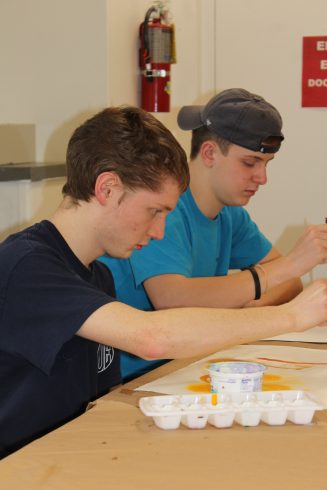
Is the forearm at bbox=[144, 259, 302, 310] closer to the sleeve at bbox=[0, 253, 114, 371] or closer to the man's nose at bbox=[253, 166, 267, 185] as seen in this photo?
the man's nose at bbox=[253, 166, 267, 185]

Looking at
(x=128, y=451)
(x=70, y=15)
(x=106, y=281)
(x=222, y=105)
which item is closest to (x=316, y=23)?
(x=70, y=15)

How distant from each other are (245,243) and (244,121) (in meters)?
0.49

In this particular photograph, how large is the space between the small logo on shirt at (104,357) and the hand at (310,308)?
38cm

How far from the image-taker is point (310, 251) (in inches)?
83.2

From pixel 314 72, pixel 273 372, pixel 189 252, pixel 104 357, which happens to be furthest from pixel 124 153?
pixel 314 72

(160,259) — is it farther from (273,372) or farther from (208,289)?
(273,372)

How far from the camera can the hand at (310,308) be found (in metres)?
1.52

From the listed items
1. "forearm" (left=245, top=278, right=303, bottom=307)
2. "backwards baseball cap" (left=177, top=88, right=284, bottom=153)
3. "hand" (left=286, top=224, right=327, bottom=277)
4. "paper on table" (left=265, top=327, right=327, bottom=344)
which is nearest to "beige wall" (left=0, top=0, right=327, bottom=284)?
"backwards baseball cap" (left=177, top=88, right=284, bottom=153)

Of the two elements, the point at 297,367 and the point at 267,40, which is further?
the point at 267,40

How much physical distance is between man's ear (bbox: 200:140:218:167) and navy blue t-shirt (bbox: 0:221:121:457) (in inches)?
27.8

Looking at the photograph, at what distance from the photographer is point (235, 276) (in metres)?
2.10

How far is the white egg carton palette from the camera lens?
4.35 feet

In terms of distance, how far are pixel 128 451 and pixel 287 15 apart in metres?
2.85

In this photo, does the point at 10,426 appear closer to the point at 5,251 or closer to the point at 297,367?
the point at 5,251
